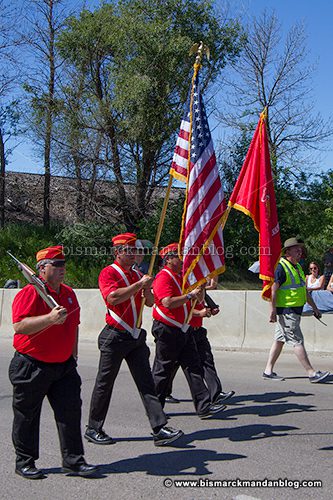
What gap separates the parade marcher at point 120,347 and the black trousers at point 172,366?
706 mm

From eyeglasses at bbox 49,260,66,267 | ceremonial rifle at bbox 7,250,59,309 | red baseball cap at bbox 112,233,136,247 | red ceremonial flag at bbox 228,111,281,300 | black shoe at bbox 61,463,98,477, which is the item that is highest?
red ceremonial flag at bbox 228,111,281,300

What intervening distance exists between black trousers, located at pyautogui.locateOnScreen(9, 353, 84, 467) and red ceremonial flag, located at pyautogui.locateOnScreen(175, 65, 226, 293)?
2.17 metres

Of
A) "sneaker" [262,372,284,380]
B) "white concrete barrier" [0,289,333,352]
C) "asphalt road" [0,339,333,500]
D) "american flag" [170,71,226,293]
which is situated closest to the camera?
"asphalt road" [0,339,333,500]

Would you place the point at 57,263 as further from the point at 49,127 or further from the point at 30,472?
the point at 49,127

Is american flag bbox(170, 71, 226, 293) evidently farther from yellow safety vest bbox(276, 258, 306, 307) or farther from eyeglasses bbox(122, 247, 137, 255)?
yellow safety vest bbox(276, 258, 306, 307)

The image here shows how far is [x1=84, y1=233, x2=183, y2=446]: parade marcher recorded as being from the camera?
6250 mm

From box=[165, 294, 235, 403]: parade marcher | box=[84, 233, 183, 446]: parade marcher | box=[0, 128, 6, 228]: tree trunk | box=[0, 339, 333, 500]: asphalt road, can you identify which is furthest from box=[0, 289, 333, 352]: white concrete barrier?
box=[0, 128, 6, 228]: tree trunk

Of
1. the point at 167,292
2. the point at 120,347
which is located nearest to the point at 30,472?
the point at 120,347

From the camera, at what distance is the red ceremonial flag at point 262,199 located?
7527mm

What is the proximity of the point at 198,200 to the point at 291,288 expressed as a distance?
8.66 ft

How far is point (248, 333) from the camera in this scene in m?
12.6

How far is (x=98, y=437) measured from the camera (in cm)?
627

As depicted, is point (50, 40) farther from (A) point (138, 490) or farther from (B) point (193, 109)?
(A) point (138, 490)

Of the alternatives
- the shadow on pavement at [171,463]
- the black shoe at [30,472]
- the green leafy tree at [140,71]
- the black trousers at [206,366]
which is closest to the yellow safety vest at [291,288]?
the black trousers at [206,366]
